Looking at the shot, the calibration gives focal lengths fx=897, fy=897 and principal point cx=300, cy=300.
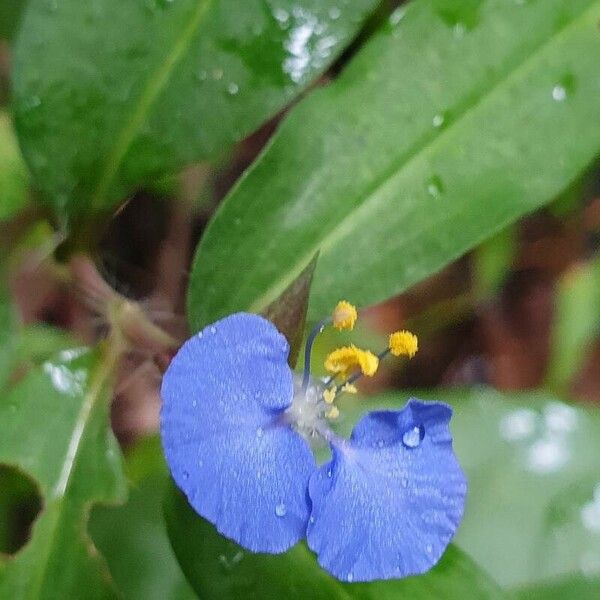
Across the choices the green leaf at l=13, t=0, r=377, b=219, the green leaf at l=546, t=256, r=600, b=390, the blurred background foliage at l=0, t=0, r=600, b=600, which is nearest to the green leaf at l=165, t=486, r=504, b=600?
the blurred background foliage at l=0, t=0, r=600, b=600

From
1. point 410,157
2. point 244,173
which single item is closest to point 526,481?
point 410,157

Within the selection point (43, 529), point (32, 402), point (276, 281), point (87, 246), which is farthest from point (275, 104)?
point (43, 529)

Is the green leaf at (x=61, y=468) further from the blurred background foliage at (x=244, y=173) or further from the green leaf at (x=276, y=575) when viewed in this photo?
the green leaf at (x=276, y=575)

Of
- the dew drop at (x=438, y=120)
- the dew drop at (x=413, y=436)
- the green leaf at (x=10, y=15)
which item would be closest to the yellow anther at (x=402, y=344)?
the dew drop at (x=413, y=436)

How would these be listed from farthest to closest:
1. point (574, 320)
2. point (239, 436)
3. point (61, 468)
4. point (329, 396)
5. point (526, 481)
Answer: point (574, 320), point (526, 481), point (61, 468), point (329, 396), point (239, 436)

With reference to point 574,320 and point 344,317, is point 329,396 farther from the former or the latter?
point 574,320

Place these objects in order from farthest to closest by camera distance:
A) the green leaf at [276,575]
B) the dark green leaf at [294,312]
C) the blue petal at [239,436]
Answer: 1. the green leaf at [276,575]
2. the dark green leaf at [294,312]
3. the blue petal at [239,436]

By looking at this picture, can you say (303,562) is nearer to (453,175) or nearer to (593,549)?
(453,175)
